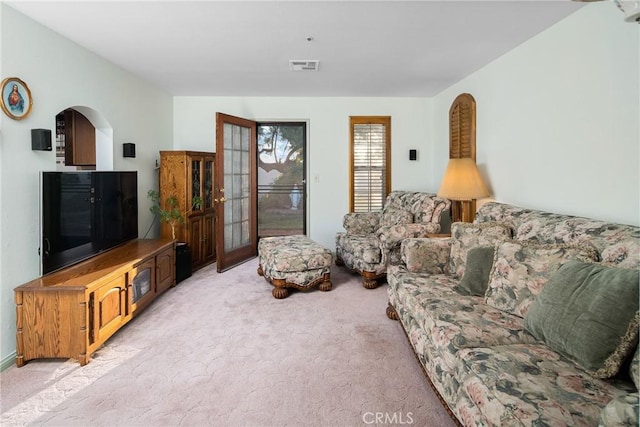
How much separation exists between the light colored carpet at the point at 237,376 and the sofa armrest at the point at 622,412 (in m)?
1.01

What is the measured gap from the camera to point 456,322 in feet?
6.19

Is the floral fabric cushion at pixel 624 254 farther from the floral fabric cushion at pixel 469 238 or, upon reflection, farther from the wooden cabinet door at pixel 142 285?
the wooden cabinet door at pixel 142 285

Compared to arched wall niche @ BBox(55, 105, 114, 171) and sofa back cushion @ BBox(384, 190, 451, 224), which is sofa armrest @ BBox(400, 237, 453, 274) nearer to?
sofa back cushion @ BBox(384, 190, 451, 224)

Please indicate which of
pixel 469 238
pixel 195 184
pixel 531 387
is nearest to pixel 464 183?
pixel 469 238

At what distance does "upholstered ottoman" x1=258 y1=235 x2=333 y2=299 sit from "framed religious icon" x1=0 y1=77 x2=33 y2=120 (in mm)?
2280

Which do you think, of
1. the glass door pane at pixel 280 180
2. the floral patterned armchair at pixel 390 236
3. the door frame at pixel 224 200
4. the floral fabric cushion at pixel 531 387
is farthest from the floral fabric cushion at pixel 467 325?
the glass door pane at pixel 280 180

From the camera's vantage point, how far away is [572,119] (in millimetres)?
2633

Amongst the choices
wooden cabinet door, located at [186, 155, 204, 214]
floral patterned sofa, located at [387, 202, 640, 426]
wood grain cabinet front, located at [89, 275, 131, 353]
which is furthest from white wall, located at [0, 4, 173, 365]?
floral patterned sofa, located at [387, 202, 640, 426]

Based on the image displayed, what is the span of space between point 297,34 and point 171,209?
2.59m

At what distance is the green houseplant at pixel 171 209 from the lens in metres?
4.32

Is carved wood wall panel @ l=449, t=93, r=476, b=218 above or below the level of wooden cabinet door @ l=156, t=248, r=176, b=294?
above

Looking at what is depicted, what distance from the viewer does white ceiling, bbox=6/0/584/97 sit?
8.26 feet

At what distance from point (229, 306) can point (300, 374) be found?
139cm

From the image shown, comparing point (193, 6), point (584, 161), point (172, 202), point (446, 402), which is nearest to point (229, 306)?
point (172, 202)
